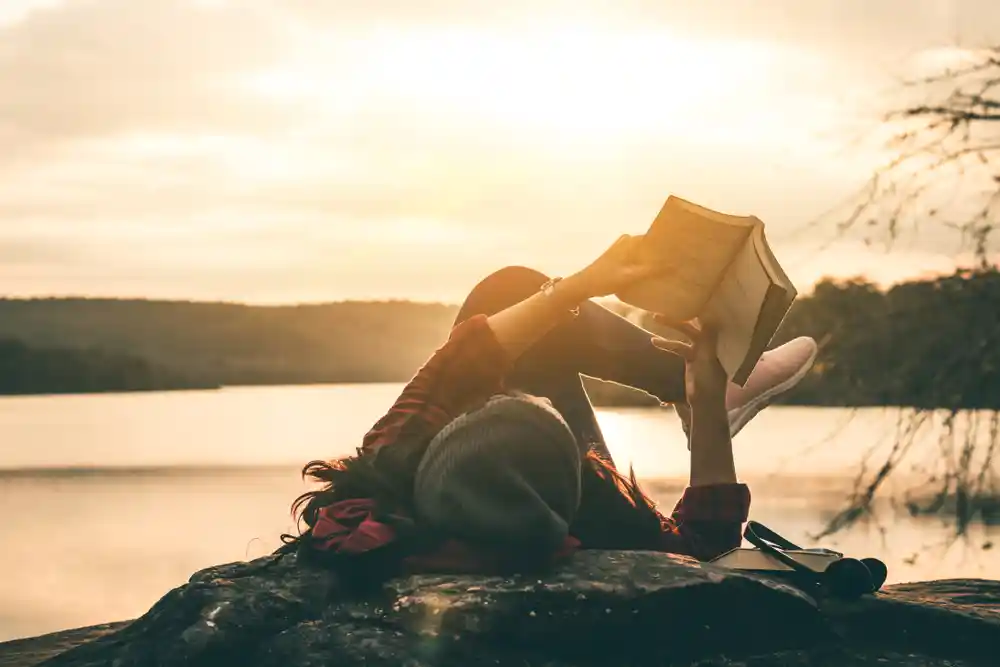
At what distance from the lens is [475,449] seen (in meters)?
3.94

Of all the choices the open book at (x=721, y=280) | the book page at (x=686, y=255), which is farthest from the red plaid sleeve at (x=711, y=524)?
the book page at (x=686, y=255)

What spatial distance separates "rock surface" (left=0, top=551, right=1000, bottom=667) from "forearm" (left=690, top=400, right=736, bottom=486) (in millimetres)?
485

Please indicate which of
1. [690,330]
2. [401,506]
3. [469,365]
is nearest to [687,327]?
[690,330]

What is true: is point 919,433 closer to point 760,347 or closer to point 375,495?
point 760,347

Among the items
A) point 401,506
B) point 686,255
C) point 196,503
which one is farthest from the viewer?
point 196,503

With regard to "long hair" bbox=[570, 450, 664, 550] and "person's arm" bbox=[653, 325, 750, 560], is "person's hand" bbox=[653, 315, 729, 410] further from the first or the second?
"long hair" bbox=[570, 450, 664, 550]

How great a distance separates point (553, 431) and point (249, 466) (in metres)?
20.5

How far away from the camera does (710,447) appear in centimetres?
458

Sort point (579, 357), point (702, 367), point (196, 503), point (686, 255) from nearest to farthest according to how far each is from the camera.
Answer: point (686, 255) → point (702, 367) → point (579, 357) → point (196, 503)

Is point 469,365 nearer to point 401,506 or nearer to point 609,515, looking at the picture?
point 401,506

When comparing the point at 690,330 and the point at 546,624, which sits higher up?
the point at 690,330

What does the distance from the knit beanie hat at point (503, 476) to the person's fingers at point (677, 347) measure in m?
0.80

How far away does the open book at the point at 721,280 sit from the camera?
412cm

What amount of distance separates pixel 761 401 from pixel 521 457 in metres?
1.56
